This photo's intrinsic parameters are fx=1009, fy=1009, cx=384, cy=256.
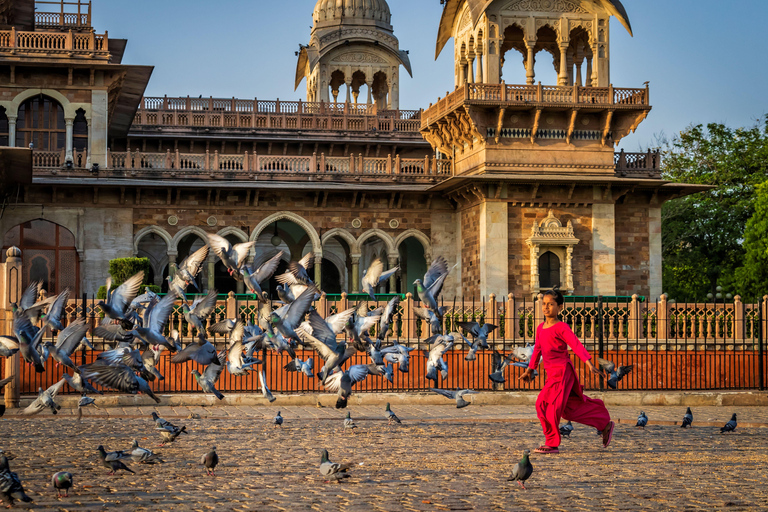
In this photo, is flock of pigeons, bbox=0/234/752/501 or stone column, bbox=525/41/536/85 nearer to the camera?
flock of pigeons, bbox=0/234/752/501

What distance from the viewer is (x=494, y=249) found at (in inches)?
1128

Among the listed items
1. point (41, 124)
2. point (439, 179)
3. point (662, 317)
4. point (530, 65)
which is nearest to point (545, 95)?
point (530, 65)

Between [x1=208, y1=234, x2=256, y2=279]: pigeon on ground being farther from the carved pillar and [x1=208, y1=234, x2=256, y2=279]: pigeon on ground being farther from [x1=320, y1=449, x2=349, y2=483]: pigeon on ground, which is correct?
the carved pillar

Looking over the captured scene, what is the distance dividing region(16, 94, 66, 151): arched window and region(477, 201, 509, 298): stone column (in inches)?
506

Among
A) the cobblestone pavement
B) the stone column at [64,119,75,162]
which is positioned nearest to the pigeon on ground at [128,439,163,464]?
the cobblestone pavement

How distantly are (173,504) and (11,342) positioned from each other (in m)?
6.02

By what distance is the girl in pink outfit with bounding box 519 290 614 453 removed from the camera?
9945mm

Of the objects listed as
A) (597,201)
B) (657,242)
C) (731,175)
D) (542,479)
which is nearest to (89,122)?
(597,201)

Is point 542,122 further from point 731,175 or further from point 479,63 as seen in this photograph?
point 731,175

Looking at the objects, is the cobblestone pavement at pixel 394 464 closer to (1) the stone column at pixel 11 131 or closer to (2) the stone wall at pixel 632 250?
(2) the stone wall at pixel 632 250

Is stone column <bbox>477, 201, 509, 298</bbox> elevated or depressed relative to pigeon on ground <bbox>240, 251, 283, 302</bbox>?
elevated

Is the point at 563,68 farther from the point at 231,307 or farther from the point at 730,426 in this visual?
the point at 730,426

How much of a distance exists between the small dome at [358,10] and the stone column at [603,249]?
16.8 metres

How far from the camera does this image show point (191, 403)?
17609 mm
